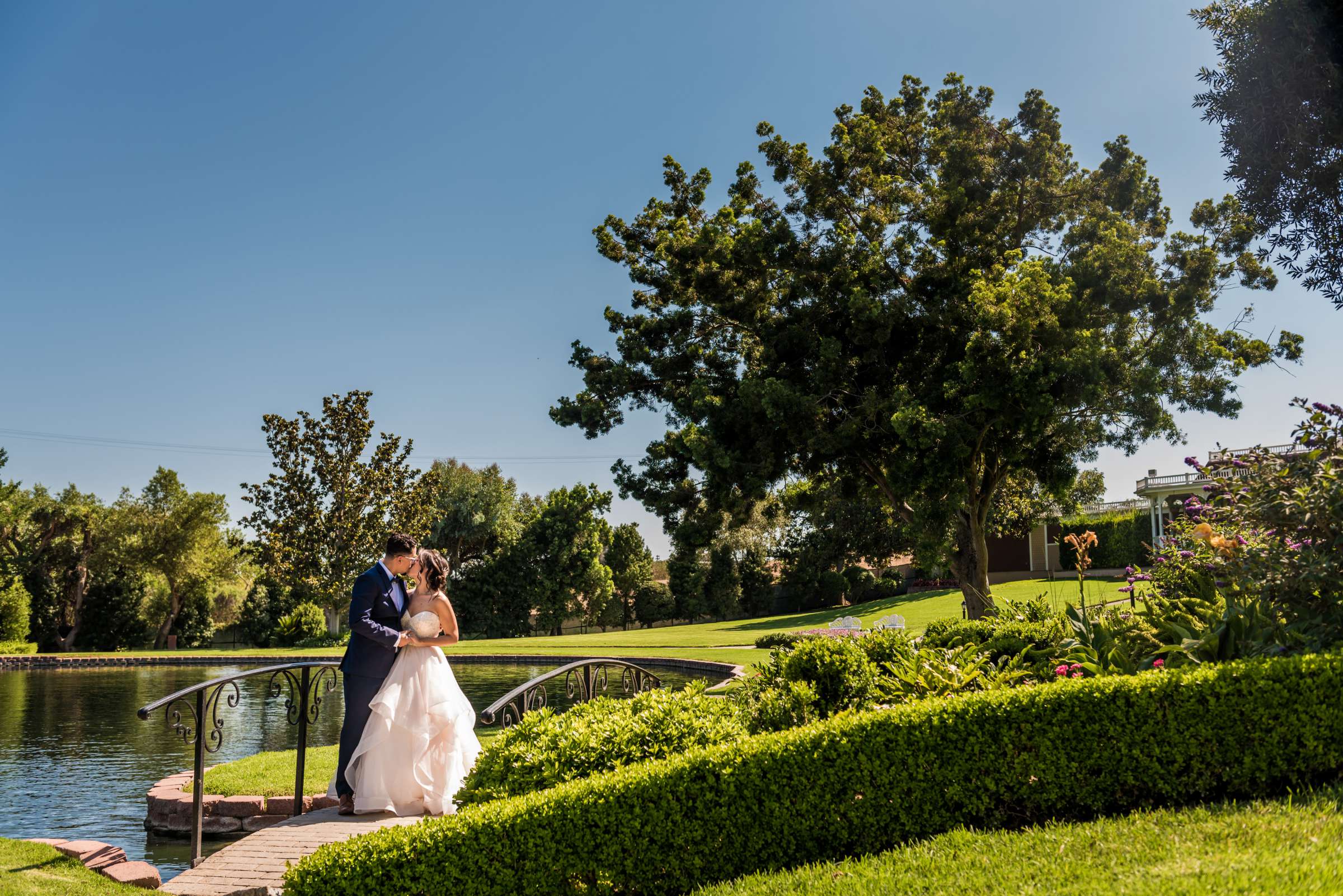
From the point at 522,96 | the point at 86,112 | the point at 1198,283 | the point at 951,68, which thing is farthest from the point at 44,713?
the point at 1198,283

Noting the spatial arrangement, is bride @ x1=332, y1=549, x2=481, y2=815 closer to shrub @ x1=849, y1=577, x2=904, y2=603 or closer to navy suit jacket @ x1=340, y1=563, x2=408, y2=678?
navy suit jacket @ x1=340, y1=563, x2=408, y2=678

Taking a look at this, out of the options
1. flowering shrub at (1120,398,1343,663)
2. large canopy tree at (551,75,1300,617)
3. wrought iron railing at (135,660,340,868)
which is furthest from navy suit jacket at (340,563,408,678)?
large canopy tree at (551,75,1300,617)

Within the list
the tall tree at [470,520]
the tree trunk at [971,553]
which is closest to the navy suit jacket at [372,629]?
the tree trunk at [971,553]

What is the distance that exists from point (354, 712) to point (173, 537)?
43514mm

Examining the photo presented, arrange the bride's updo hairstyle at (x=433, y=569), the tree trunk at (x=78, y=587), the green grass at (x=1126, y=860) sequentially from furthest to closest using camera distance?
the tree trunk at (x=78, y=587) < the bride's updo hairstyle at (x=433, y=569) < the green grass at (x=1126, y=860)

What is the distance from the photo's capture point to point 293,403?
39656 millimetres

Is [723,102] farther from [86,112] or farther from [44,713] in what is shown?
[44,713]

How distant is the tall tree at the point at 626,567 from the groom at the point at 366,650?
4142cm

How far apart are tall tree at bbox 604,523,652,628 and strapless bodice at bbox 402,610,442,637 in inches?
1632

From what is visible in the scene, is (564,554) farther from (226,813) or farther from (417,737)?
(417,737)

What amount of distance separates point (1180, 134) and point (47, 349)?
30.7 metres

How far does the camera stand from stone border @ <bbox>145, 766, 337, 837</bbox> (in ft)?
25.6

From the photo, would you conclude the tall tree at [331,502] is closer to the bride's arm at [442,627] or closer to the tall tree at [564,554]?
the tall tree at [564,554]

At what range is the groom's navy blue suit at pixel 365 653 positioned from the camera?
6.69 metres
